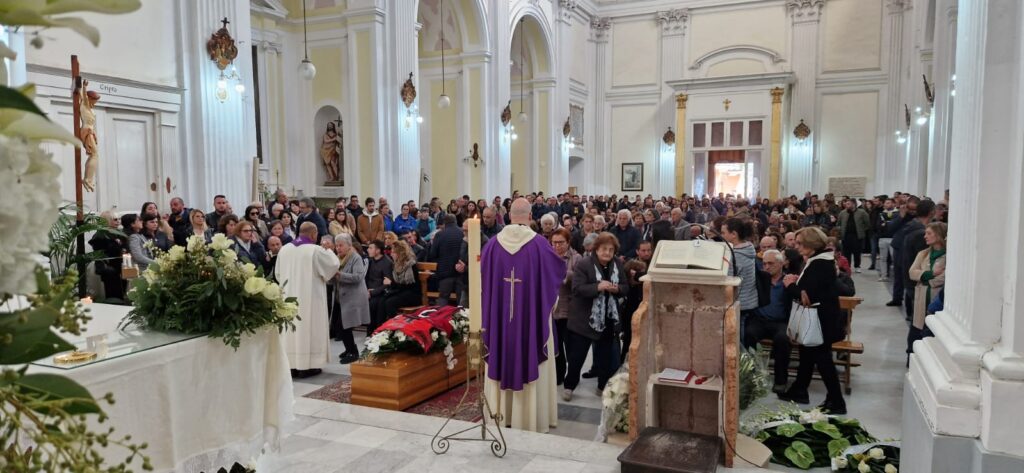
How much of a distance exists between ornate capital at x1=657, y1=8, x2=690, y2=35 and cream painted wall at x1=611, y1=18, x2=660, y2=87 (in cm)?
43

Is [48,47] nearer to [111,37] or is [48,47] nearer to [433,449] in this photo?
[111,37]

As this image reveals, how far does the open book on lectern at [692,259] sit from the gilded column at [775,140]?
2120 centimetres

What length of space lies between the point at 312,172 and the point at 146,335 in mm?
13855

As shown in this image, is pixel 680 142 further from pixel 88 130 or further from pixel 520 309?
pixel 520 309

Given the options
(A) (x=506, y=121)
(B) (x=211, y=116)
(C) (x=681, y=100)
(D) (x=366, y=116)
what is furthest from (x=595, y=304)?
(C) (x=681, y=100)

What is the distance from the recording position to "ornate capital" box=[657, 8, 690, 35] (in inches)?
1036

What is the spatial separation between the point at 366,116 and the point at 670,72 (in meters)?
15.4

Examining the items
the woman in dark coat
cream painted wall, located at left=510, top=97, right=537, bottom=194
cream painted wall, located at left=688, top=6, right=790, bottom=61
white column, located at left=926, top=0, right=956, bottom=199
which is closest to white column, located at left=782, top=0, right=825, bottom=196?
cream painted wall, located at left=688, top=6, right=790, bottom=61

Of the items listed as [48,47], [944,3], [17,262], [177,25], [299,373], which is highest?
[944,3]

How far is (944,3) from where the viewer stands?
43.1ft

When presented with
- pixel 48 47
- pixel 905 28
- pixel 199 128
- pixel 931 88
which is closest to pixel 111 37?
pixel 48 47

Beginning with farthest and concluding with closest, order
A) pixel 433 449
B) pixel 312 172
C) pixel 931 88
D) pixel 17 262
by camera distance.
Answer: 1. pixel 312 172
2. pixel 931 88
3. pixel 433 449
4. pixel 17 262

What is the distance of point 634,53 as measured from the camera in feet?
89.5

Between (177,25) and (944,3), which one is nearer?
(177,25)
